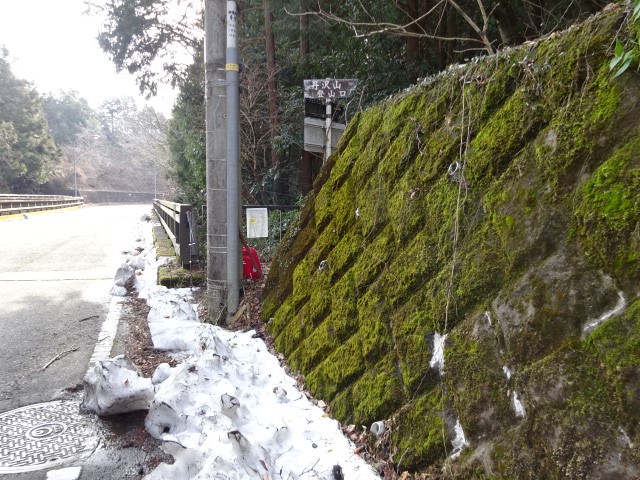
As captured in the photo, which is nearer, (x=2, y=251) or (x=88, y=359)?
(x=88, y=359)

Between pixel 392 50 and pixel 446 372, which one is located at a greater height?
pixel 392 50

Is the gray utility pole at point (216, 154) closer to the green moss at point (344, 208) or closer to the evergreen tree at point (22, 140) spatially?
the green moss at point (344, 208)

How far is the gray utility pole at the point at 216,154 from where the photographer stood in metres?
5.54

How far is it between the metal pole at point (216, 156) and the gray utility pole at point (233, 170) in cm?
7

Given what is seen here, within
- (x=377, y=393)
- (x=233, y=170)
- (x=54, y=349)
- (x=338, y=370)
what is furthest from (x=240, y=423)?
(x=233, y=170)

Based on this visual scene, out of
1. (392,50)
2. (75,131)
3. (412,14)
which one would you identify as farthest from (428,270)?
(75,131)

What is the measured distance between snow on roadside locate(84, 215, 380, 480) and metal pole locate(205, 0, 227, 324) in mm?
1251

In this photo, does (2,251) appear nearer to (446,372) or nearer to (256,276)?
(256,276)

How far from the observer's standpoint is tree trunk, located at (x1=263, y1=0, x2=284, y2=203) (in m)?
12.0

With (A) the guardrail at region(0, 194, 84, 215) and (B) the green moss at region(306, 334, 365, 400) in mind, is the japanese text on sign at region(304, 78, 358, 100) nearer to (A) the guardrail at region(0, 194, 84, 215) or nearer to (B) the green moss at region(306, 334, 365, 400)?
(B) the green moss at region(306, 334, 365, 400)

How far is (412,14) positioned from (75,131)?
76025 millimetres

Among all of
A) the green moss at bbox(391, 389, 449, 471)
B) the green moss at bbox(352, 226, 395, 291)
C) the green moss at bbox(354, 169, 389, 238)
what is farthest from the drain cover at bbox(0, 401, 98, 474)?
the green moss at bbox(354, 169, 389, 238)

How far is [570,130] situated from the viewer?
205cm

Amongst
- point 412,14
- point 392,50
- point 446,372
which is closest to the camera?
point 446,372
